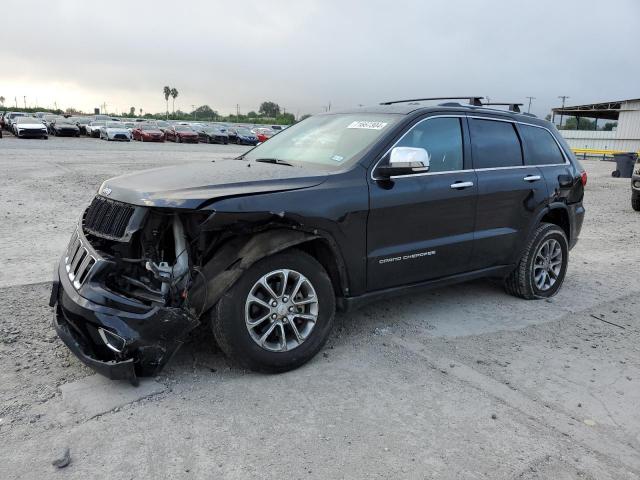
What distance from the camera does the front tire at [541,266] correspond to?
5383 millimetres

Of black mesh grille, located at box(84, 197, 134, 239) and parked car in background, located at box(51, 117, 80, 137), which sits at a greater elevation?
parked car in background, located at box(51, 117, 80, 137)

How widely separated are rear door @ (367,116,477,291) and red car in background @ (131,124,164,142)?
37504 millimetres

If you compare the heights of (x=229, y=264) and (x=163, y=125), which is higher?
(x=163, y=125)

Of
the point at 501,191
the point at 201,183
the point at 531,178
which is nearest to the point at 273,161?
the point at 201,183

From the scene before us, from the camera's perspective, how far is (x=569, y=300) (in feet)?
18.4

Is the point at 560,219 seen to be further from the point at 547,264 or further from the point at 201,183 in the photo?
the point at 201,183

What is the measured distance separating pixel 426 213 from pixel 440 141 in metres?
0.70

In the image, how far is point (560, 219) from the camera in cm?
581

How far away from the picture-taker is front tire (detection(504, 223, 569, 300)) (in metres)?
5.38

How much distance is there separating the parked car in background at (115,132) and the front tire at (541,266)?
35.4 m

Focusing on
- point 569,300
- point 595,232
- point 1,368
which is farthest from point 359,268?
point 595,232

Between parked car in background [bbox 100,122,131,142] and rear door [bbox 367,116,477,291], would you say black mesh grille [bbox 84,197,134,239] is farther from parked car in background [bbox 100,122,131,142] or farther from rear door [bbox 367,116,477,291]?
parked car in background [bbox 100,122,131,142]

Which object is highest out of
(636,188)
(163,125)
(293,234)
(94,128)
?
(163,125)

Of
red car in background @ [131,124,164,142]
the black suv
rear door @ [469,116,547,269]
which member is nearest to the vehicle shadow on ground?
rear door @ [469,116,547,269]
